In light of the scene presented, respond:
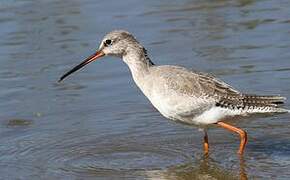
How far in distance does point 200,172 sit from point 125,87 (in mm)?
3083

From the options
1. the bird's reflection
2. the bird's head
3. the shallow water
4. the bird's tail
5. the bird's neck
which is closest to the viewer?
the bird's reflection

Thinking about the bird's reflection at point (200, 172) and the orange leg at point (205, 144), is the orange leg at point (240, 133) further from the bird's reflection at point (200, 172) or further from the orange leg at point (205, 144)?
the orange leg at point (205, 144)

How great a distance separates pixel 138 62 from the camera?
1141 cm

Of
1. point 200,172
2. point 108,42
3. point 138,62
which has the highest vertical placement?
point 108,42

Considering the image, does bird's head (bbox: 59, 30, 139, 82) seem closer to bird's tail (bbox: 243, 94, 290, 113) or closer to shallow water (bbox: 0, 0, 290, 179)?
shallow water (bbox: 0, 0, 290, 179)

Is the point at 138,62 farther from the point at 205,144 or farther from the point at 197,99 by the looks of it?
the point at 205,144

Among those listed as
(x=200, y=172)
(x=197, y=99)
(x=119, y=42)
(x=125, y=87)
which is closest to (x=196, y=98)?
(x=197, y=99)

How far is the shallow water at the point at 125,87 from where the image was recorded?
11133 millimetres

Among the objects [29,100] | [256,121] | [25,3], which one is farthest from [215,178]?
[25,3]

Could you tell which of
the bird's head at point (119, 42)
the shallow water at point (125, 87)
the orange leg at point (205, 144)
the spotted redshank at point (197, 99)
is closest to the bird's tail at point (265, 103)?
the spotted redshank at point (197, 99)

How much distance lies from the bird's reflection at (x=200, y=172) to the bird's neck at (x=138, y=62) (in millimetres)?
1183

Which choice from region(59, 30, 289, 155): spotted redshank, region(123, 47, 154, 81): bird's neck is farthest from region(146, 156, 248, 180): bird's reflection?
region(123, 47, 154, 81): bird's neck

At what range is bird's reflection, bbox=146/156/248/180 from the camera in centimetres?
1070

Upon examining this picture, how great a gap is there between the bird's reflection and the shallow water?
11 millimetres
